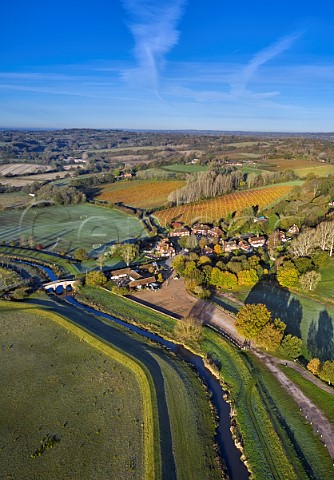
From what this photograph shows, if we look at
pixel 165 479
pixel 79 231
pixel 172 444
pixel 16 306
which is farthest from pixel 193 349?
pixel 79 231

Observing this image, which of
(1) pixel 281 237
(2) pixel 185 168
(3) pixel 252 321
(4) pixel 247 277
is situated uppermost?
(2) pixel 185 168

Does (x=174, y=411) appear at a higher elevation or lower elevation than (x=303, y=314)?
lower

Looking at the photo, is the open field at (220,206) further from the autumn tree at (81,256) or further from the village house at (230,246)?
the autumn tree at (81,256)

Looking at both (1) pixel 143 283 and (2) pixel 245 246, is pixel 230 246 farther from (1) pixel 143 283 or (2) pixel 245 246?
(1) pixel 143 283

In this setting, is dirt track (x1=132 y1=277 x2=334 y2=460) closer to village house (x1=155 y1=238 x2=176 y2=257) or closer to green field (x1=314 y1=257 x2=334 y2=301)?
village house (x1=155 y1=238 x2=176 y2=257)

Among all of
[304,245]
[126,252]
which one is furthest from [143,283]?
Answer: [304,245]

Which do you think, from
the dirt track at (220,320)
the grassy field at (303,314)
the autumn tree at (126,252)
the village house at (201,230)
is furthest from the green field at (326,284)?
the autumn tree at (126,252)

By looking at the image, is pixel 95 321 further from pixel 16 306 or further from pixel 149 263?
pixel 149 263
